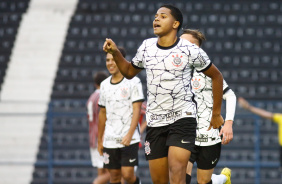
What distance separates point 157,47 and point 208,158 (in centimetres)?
143

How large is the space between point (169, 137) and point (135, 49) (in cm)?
1018

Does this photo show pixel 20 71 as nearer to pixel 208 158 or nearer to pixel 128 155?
pixel 128 155

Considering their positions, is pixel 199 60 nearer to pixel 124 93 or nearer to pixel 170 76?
pixel 170 76

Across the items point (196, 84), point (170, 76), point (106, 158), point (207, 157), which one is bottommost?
point (106, 158)

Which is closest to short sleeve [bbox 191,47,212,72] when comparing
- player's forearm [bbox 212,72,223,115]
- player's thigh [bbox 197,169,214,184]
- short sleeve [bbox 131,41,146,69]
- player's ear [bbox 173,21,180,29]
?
player's forearm [bbox 212,72,223,115]

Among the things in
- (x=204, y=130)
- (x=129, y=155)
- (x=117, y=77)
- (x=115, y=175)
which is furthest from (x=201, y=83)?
(x=115, y=175)

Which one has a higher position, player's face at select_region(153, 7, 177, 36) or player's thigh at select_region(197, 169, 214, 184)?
player's face at select_region(153, 7, 177, 36)

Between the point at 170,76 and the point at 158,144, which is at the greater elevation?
the point at 170,76

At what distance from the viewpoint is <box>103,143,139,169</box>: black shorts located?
7016 millimetres

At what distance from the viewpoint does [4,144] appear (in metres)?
13.3

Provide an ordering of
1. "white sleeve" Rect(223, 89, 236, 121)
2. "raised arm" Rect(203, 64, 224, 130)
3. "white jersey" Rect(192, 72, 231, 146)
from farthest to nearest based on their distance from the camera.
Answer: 1. "white jersey" Rect(192, 72, 231, 146)
2. "white sleeve" Rect(223, 89, 236, 121)
3. "raised arm" Rect(203, 64, 224, 130)

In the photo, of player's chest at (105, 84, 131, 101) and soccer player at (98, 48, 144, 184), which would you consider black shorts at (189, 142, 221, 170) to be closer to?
soccer player at (98, 48, 144, 184)

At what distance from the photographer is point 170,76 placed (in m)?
5.07

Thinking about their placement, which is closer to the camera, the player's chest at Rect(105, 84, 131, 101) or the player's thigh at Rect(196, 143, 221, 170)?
the player's thigh at Rect(196, 143, 221, 170)
